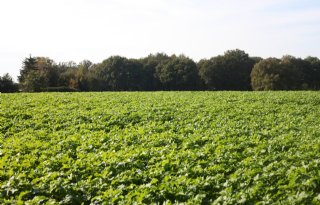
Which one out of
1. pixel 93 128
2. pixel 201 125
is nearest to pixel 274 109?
pixel 201 125

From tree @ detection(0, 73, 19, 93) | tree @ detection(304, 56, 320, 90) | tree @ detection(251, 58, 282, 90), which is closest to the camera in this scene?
tree @ detection(0, 73, 19, 93)

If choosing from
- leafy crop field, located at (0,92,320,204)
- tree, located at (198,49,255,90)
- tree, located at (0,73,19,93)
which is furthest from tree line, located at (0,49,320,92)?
leafy crop field, located at (0,92,320,204)

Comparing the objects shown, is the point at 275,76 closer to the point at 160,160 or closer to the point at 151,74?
the point at 151,74

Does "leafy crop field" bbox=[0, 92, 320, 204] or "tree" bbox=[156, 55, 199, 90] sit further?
"tree" bbox=[156, 55, 199, 90]

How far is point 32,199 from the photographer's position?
7.36m

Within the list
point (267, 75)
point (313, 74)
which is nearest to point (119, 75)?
point (267, 75)

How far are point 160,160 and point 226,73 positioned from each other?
68.4 meters

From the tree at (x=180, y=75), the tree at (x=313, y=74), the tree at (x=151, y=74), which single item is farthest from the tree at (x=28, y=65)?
the tree at (x=313, y=74)

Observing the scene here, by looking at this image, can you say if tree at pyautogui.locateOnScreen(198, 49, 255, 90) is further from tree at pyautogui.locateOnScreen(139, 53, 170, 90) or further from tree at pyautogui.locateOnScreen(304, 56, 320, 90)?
tree at pyautogui.locateOnScreen(304, 56, 320, 90)

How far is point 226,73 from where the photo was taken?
75438 millimetres

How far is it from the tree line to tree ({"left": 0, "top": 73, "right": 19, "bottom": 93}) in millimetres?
13291

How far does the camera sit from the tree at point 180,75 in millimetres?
74312

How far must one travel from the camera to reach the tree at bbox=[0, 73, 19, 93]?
50.1 meters

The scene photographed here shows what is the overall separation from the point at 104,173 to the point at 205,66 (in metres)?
69.6
